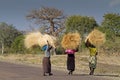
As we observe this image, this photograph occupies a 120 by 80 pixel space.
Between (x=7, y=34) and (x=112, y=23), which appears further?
(x=7, y=34)

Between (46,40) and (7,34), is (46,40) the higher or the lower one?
the lower one

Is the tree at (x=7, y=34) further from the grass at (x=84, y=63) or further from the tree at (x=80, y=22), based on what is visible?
the grass at (x=84, y=63)

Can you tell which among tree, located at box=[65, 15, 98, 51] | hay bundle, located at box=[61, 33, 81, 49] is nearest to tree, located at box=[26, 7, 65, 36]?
tree, located at box=[65, 15, 98, 51]

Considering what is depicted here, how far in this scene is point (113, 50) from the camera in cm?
4369

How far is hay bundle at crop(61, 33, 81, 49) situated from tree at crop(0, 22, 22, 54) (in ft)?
222

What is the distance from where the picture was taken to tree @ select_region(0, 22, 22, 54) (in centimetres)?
8812

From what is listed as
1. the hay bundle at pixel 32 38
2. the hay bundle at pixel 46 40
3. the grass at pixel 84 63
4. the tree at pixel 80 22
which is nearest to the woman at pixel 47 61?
the hay bundle at pixel 46 40

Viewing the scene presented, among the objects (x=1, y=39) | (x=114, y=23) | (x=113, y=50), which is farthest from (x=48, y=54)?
→ (x=1, y=39)

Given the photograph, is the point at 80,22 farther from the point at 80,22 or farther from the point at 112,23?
the point at 112,23

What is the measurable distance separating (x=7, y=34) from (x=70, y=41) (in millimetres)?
73740

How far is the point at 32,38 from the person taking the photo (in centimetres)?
1822

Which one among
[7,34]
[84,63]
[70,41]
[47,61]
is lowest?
[84,63]

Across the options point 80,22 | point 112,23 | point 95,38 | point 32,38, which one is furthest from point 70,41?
point 112,23

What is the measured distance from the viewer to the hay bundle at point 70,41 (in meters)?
18.3
